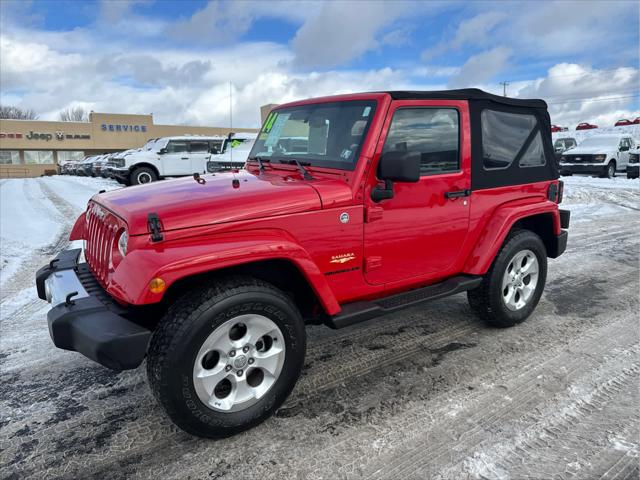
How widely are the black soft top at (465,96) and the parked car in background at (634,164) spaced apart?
16514mm

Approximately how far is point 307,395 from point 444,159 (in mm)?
1972

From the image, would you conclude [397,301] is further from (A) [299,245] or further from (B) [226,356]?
(B) [226,356]

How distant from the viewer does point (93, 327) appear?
238cm

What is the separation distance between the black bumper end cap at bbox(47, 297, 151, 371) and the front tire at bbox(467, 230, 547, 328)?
8.95 ft

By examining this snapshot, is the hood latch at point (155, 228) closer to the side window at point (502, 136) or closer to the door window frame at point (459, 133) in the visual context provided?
the door window frame at point (459, 133)

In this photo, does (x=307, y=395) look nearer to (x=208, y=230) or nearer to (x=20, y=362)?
(x=208, y=230)

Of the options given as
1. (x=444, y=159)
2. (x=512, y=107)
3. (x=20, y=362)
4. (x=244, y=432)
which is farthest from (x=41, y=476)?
(x=512, y=107)

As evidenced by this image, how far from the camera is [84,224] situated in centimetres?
361

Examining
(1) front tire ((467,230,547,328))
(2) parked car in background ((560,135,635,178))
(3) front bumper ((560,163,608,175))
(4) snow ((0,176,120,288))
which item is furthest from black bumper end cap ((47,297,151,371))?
(3) front bumper ((560,163,608,175))

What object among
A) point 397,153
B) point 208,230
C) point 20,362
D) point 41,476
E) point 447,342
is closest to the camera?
point 41,476

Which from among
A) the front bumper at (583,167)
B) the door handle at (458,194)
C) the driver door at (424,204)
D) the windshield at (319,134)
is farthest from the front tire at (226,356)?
the front bumper at (583,167)

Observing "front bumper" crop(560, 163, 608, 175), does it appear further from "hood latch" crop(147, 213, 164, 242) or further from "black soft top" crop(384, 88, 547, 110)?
"hood latch" crop(147, 213, 164, 242)

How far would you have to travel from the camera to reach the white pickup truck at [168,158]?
16.8 m

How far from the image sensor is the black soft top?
328 cm
